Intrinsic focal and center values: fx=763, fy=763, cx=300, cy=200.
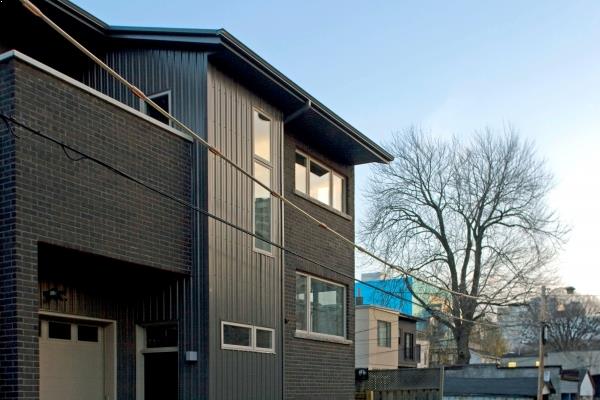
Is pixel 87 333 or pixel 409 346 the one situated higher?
pixel 87 333

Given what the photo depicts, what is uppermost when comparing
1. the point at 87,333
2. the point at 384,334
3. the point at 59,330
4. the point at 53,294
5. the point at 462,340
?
the point at 53,294

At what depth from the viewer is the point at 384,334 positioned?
143ft

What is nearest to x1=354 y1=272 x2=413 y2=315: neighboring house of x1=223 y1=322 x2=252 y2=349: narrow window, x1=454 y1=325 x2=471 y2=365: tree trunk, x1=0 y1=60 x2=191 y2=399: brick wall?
x1=454 y1=325 x2=471 y2=365: tree trunk

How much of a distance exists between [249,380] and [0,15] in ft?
22.1

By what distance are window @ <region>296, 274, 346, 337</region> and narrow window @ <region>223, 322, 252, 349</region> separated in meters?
1.91

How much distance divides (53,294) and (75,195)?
76.9 inches

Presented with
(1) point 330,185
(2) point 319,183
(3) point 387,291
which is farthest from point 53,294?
(3) point 387,291

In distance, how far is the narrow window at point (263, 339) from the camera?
501 inches

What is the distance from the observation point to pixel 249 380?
12.3 m

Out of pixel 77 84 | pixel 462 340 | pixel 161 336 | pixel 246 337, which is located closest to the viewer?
pixel 77 84

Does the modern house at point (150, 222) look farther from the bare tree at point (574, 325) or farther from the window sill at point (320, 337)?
the bare tree at point (574, 325)

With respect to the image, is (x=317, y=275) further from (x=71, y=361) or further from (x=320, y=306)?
(x=71, y=361)

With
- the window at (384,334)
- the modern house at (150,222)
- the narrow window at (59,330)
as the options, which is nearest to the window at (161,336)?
the modern house at (150,222)

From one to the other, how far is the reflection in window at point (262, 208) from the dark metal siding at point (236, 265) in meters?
0.16
